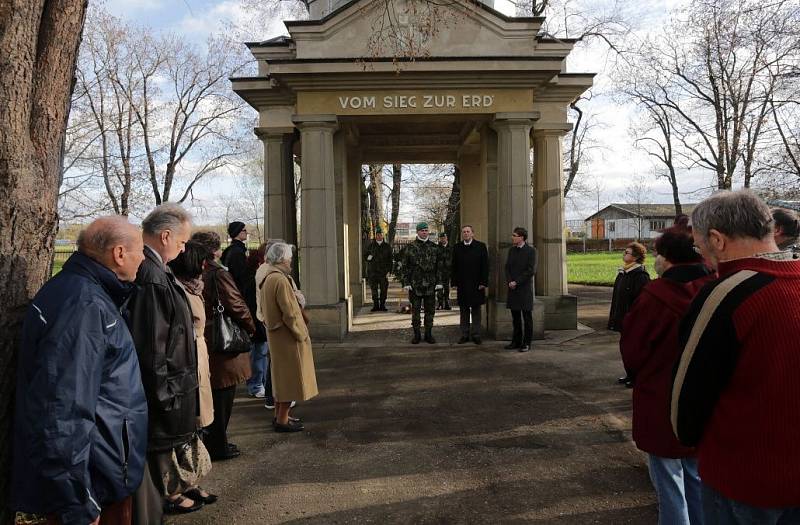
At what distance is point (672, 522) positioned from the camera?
2.88 metres

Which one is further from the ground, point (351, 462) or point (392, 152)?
point (392, 152)

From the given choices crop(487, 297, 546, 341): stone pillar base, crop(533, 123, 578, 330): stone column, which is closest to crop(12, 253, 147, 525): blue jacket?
crop(487, 297, 546, 341): stone pillar base

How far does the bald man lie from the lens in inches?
82.7

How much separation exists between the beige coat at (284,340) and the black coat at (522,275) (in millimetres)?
4515

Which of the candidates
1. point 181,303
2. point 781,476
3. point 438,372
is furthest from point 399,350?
point 781,476

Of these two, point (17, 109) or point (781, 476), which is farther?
point (17, 109)

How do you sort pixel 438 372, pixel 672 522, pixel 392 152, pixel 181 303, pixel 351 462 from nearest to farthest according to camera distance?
pixel 672 522 → pixel 181 303 → pixel 351 462 → pixel 438 372 → pixel 392 152

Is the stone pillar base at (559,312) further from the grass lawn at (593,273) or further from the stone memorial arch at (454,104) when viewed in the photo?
the grass lawn at (593,273)

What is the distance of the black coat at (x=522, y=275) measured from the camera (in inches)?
343

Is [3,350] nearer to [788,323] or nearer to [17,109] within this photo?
[17,109]

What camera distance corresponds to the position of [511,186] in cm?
972

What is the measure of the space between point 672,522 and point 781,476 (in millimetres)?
1261

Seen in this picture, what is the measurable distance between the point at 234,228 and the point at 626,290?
203 inches

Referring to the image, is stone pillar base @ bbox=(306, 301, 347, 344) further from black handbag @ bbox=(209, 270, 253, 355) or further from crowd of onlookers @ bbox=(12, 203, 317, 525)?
crowd of onlookers @ bbox=(12, 203, 317, 525)
